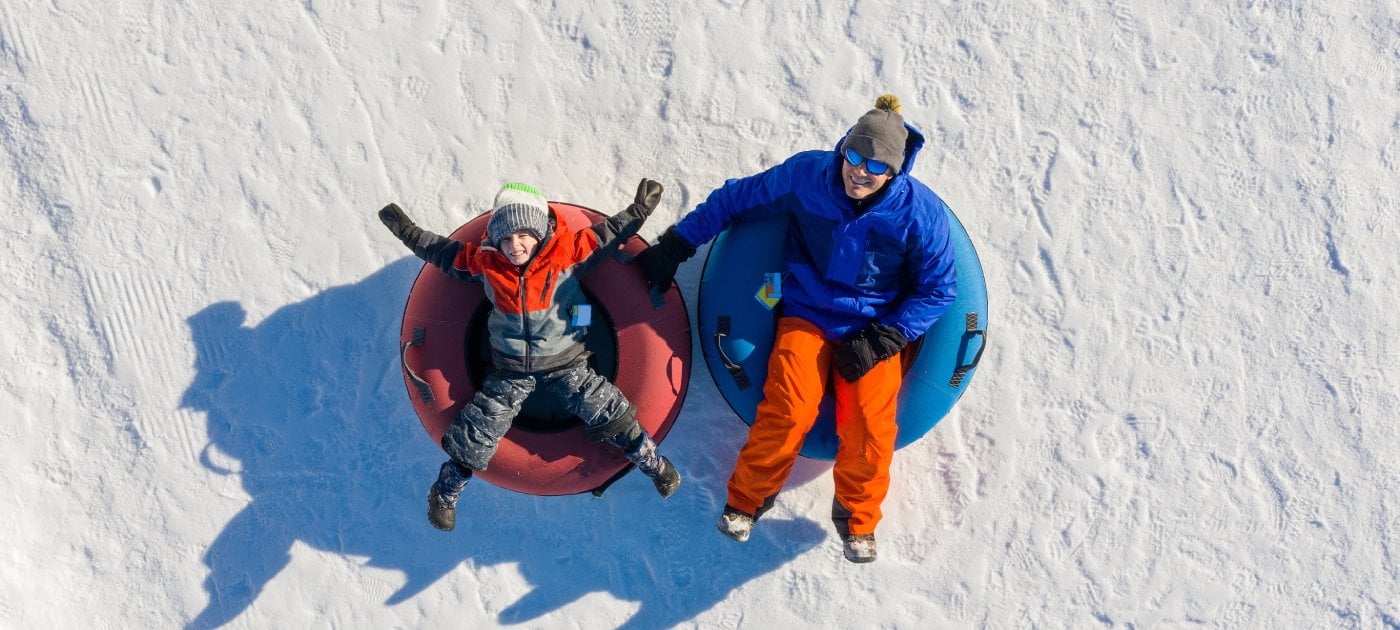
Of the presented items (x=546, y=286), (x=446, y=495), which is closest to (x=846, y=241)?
(x=546, y=286)

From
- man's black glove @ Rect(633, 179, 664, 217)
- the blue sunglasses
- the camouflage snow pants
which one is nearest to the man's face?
the blue sunglasses

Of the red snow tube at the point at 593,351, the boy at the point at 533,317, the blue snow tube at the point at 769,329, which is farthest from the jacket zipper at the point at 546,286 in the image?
the blue snow tube at the point at 769,329

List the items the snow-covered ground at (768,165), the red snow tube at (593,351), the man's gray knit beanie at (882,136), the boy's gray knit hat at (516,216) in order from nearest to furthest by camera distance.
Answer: the man's gray knit beanie at (882,136), the boy's gray knit hat at (516,216), the red snow tube at (593,351), the snow-covered ground at (768,165)

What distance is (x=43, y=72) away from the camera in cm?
256

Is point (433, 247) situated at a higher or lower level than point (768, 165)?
lower

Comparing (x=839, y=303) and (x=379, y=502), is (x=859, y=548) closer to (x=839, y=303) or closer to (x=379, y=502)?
(x=839, y=303)

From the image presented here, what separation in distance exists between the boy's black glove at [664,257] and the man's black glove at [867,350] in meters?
0.46

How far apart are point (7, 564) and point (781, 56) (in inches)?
109

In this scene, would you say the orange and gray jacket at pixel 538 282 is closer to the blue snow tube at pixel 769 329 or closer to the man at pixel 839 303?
the man at pixel 839 303

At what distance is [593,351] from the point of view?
7.79 ft

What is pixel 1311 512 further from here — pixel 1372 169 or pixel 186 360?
pixel 186 360

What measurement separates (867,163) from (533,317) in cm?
86

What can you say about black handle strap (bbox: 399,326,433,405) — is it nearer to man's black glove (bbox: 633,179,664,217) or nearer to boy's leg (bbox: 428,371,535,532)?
boy's leg (bbox: 428,371,535,532)

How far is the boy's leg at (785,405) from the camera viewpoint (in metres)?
2.17
